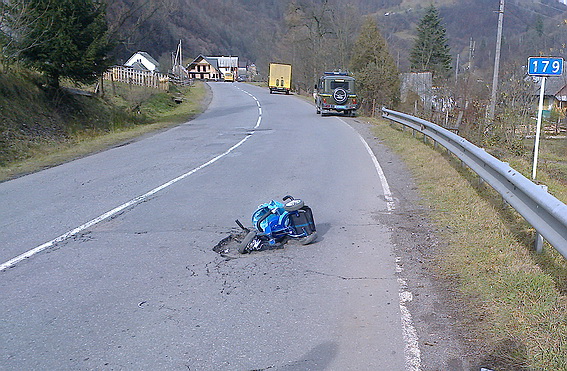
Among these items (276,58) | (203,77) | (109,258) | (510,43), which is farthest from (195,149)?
(203,77)

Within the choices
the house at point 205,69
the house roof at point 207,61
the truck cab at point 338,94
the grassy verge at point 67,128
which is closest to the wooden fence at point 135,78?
the grassy verge at point 67,128

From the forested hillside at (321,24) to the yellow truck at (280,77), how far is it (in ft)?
15.1

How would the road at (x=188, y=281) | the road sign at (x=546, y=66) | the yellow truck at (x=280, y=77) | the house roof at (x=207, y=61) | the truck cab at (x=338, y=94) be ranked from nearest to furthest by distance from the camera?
the road at (x=188, y=281) → the road sign at (x=546, y=66) → the truck cab at (x=338, y=94) → the yellow truck at (x=280, y=77) → the house roof at (x=207, y=61)

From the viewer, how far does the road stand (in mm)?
4035

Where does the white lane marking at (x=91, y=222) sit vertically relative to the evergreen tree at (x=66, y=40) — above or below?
below

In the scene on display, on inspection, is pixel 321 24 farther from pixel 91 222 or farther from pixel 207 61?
pixel 207 61

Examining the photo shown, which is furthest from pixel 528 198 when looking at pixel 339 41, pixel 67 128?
pixel 339 41

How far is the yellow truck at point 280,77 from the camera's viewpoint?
62312mm

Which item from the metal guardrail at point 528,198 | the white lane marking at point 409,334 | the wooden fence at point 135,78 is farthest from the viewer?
the wooden fence at point 135,78

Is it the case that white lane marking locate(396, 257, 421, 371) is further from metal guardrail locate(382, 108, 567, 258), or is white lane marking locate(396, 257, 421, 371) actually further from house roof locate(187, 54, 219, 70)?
house roof locate(187, 54, 219, 70)

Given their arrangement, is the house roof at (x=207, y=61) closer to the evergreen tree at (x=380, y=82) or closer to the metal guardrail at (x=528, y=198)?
the evergreen tree at (x=380, y=82)

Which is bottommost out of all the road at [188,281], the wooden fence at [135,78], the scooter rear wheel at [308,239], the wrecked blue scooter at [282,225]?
the road at [188,281]

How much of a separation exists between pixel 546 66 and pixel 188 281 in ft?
27.8

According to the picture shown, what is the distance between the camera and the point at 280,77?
6253cm
